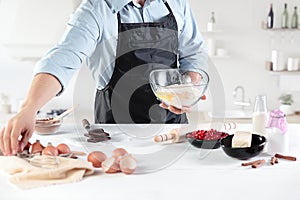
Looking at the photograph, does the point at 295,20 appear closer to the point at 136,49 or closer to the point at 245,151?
the point at 136,49

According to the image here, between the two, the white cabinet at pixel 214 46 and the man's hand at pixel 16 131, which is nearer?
the man's hand at pixel 16 131

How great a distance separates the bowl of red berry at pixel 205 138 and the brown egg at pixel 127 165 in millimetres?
287

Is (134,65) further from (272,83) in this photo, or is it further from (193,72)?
(272,83)

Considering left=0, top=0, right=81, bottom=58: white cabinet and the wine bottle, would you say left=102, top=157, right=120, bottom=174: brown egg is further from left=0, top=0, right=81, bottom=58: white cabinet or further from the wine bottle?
the wine bottle

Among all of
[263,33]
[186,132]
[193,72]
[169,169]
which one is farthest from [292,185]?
[263,33]

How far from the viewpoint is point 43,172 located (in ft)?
4.33

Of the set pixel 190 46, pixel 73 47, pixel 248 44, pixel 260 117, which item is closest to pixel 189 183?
pixel 260 117

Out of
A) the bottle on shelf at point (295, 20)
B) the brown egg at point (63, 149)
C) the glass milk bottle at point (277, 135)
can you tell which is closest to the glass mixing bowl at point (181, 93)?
the glass milk bottle at point (277, 135)

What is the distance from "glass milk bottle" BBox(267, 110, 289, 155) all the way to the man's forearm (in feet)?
2.22

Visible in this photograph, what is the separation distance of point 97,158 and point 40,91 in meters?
0.26

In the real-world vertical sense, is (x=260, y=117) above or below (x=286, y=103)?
above

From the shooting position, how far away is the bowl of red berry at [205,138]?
1.63 metres

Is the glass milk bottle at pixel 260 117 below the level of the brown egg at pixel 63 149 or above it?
above

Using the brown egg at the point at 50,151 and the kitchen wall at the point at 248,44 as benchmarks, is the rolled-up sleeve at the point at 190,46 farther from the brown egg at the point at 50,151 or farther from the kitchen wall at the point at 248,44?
the kitchen wall at the point at 248,44
